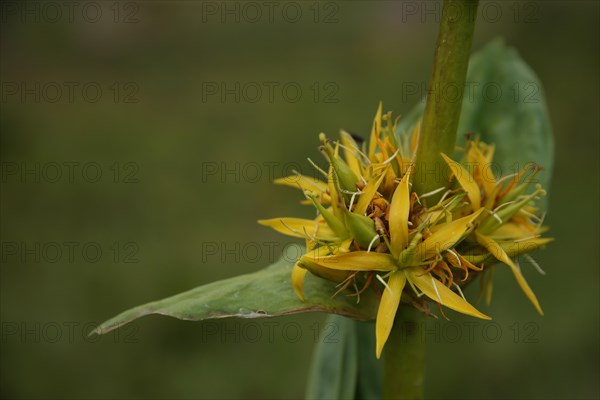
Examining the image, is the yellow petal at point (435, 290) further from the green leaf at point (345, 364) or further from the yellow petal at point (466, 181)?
the green leaf at point (345, 364)

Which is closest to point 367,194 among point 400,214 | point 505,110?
point 400,214

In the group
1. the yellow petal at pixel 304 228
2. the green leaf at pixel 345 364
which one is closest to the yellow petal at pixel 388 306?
the yellow petal at pixel 304 228

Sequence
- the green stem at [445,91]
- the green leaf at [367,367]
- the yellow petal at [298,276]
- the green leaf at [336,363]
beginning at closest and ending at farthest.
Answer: the green stem at [445,91]
the yellow petal at [298,276]
the green leaf at [336,363]
the green leaf at [367,367]

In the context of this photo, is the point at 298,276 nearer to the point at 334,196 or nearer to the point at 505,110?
the point at 334,196

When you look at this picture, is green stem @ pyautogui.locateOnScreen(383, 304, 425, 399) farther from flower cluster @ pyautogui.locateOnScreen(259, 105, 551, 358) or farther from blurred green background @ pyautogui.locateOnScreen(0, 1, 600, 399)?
blurred green background @ pyautogui.locateOnScreen(0, 1, 600, 399)

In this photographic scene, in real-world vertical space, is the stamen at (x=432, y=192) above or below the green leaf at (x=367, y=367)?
above

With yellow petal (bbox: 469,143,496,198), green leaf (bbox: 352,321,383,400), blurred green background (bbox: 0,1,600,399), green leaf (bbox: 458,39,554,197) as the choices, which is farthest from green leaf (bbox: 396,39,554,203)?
blurred green background (bbox: 0,1,600,399)
